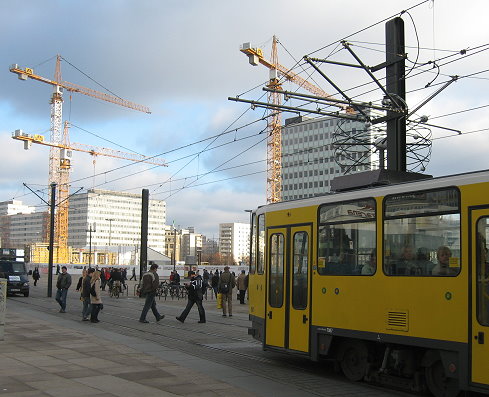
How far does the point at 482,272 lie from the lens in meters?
7.67

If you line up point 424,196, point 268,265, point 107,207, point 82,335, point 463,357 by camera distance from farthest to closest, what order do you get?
point 107,207
point 82,335
point 268,265
point 424,196
point 463,357

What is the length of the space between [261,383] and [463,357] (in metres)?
3.22

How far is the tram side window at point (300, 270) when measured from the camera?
35.9 feet

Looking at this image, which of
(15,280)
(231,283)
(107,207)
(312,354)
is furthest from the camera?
(107,207)

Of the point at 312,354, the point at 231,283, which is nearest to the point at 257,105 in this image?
the point at 312,354

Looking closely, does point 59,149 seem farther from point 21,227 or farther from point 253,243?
point 253,243

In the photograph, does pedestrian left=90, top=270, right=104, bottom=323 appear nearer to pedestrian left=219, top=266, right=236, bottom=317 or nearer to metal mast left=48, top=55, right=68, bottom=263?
pedestrian left=219, top=266, right=236, bottom=317

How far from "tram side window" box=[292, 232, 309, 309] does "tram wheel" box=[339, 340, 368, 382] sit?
1098 mm

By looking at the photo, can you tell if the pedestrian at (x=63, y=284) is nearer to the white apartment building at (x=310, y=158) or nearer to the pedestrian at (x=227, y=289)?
the pedestrian at (x=227, y=289)

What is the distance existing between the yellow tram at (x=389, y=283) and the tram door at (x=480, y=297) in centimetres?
1

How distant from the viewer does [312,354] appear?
10.6 m

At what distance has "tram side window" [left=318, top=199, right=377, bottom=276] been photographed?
31.2 feet

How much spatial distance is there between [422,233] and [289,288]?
3427mm

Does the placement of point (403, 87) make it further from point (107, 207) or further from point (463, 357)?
point (107, 207)
